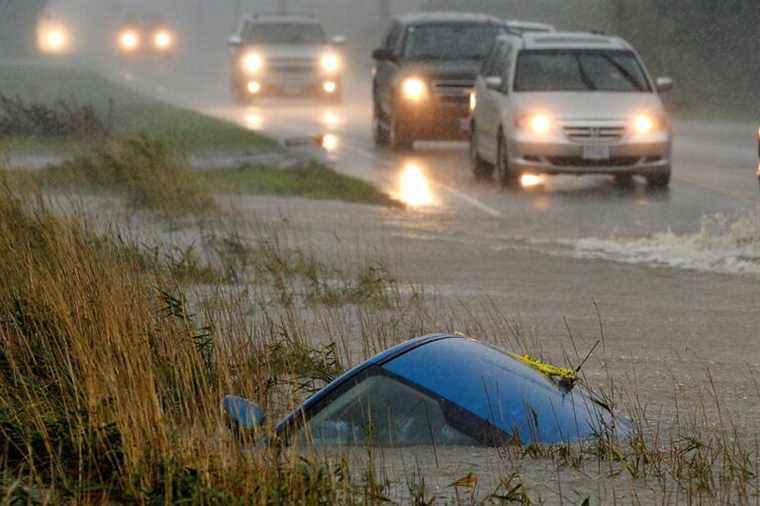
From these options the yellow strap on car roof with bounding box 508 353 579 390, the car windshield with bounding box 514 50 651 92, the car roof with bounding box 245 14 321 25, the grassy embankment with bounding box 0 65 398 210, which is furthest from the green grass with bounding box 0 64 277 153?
the yellow strap on car roof with bounding box 508 353 579 390

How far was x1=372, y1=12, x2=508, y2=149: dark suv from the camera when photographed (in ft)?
85.0

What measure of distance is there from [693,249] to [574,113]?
215 inches

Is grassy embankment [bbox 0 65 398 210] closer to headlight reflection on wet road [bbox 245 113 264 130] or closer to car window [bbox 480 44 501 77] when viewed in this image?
headlight reflection on wet road [bbox 245 113 264 130]

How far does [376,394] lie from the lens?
6.36 metres

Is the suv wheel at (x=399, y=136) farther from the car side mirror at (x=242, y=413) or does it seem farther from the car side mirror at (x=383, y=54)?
the car side mirror at (x=242, y=413)

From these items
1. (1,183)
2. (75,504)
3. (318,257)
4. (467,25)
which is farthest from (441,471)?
(467,25)

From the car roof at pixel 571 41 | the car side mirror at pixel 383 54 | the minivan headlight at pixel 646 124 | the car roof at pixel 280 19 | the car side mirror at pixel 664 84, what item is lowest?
the car roof at pixel 280 19

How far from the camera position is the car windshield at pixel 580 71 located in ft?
68.8

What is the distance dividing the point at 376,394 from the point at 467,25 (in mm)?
21279

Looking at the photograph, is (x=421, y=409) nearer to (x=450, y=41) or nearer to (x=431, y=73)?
(x=431, y=73)

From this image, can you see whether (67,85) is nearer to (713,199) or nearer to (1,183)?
(713,199)

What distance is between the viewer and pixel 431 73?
26.0 meters

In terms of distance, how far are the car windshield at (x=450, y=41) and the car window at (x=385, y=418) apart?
803 inches

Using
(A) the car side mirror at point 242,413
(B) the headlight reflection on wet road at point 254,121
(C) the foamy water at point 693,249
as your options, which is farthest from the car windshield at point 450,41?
(A) the car side mirror at point 242,413
